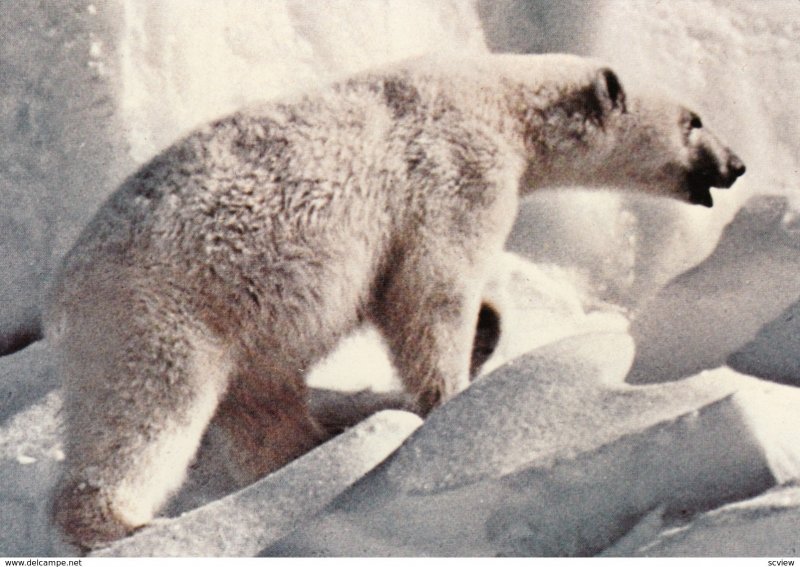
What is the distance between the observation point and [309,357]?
364 cm

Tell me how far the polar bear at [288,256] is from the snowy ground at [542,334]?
9.9 inches

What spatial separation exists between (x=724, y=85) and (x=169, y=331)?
3.61 m

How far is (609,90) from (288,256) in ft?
4.25

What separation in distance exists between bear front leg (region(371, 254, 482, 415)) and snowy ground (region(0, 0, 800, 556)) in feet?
0.80

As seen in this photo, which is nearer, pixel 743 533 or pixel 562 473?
pixel 743 533

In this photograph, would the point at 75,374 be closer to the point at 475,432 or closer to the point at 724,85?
the point at 475,432

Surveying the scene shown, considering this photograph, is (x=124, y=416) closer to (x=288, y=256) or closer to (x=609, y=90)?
(x=288, y=256)

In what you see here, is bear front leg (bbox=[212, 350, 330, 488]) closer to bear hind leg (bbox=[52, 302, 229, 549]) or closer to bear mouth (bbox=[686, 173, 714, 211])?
bear hind leg (bbox=[52, 302, 229, 549])

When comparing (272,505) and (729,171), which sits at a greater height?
(729,171)

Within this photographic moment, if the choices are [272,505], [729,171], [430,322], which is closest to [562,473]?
[272,505]

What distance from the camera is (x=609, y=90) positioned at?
157 inches

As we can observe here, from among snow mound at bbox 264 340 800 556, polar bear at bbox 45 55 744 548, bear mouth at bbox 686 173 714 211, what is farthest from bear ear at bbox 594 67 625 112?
snow mound at bbox 264 340 800 556

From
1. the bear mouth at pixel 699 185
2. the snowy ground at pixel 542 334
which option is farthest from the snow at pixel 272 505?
the bear mouth at pixel 699 185

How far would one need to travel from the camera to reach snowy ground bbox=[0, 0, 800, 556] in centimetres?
281
